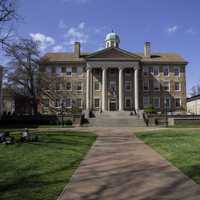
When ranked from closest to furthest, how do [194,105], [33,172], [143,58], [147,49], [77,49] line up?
→ [33,172] → [77,49] → [143,58] → [147,49] → [194,105]

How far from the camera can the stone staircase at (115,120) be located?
4369 centimetres

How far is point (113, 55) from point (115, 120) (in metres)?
16.2

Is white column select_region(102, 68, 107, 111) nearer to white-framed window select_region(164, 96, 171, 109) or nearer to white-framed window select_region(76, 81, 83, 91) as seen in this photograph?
white-framed window select_region(76, 81, 83, 91)

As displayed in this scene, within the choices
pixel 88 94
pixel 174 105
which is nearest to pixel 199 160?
pixel 88 94

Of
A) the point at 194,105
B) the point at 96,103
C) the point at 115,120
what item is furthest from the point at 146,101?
the point at 115,120

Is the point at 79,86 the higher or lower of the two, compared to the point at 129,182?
higher

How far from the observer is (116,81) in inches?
2338

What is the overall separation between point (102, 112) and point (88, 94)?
223 inches

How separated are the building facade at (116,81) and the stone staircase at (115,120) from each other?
17.3ft

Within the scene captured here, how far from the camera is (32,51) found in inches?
A: 1898

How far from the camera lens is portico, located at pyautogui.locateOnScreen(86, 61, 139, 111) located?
56.4 meters

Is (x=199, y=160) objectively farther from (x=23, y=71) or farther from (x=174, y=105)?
(x=174, y=105)

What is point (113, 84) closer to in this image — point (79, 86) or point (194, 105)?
point (79, 86)

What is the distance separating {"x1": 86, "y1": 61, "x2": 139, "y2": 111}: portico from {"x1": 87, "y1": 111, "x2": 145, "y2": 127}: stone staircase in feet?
16.8
